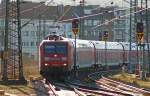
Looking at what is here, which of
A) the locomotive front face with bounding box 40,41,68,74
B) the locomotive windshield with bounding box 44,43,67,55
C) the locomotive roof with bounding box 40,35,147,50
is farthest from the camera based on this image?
the locomotive roof with bounding box 40,35,147,50

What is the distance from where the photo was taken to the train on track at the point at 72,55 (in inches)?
1303

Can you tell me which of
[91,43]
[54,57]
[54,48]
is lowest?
[54,57]

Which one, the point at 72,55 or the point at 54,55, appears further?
the point at 72,55

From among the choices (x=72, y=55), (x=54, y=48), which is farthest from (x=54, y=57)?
(x=72, y=55)

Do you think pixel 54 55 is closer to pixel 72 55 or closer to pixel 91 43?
pixel 72 55

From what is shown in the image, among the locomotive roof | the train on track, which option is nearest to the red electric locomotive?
the train on track

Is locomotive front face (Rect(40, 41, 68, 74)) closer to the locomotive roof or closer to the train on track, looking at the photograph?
the train on track

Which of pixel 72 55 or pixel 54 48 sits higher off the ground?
pixel 54 48

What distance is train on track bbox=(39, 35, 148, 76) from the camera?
33.1 metres

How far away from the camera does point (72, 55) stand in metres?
35.3

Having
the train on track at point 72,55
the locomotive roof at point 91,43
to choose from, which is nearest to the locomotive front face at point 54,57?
the train on track at point 72,55

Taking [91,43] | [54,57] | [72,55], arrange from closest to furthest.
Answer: [54,57] < [72,55] < [91,43]

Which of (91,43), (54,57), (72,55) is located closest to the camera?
(54,57)

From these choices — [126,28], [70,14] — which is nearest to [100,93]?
[70,14]
